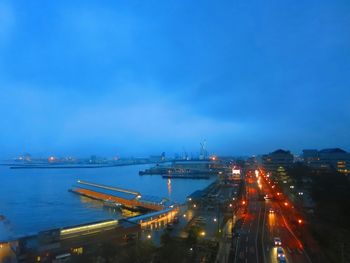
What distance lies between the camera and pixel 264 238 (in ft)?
12.1

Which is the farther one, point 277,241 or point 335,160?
point 335,160

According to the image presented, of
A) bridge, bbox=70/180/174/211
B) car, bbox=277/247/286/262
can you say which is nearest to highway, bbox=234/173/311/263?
car, bbox=277/247/286/262

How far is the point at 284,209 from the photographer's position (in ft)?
18.4

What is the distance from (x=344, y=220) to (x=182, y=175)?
1499 centimetres

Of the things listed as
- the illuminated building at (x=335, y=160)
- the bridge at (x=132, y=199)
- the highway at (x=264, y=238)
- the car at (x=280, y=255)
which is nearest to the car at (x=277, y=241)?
the highway at (x=264, y=238)

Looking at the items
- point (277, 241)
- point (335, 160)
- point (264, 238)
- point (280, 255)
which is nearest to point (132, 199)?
point (264, 238)

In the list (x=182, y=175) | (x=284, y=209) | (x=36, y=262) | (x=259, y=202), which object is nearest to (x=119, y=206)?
(x=259, y=202)

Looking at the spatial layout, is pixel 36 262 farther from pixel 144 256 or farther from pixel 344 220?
pixel 344 220

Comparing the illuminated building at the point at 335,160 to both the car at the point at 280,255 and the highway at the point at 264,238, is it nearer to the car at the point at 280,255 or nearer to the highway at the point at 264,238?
the highway at the point at 264,238

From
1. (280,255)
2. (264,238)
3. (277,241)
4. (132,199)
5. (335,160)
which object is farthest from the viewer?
(335,160)

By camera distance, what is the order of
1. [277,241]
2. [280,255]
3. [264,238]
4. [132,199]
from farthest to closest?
[132,199], [264,238], [277,241], [280,255]

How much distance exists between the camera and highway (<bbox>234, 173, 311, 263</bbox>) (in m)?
3.04

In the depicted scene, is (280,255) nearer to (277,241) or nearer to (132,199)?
(277,241)

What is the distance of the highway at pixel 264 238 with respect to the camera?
304 cm
